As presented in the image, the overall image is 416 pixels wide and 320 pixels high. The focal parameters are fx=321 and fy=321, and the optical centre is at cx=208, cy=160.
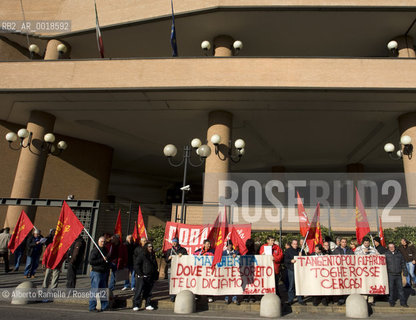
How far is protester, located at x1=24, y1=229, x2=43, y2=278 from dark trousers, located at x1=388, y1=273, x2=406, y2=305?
36.6 feet

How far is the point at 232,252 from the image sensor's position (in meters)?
8.52

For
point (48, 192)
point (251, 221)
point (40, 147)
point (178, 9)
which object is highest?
point (178, 9)

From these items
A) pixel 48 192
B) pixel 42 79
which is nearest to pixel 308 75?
pixel 42 79

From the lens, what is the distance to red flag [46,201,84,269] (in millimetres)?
8188

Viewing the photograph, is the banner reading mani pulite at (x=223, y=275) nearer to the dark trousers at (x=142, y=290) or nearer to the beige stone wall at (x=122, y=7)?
the dark trousers at (x=142, y=290)

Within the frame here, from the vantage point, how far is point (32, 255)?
1132 centimetres

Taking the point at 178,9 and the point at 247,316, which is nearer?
the point at 247,316

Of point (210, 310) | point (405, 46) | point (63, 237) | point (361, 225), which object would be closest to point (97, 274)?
point (63, 237)

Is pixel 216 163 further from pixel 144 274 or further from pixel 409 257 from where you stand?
pixel 409 257

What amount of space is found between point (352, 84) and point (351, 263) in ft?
26.9

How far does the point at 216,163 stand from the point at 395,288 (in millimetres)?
8312

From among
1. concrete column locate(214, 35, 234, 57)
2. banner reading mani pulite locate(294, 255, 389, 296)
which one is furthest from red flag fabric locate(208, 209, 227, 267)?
concrete column locate(214, 35, 234, 57)

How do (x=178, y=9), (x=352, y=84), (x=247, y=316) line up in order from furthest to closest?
(x=178, y=9) → (x=352, y=84) → (x=247, y=316)

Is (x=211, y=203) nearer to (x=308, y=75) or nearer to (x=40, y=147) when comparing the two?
(x=308, y=75)
